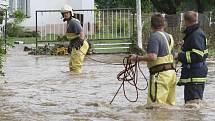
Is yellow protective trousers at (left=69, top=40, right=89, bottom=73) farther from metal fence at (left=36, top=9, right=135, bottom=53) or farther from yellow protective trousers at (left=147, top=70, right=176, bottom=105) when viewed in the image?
metal fence at (left=36, top=9, right=135, bottom=53)

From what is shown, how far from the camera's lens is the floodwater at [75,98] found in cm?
966

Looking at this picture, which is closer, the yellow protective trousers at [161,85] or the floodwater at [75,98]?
the floodwater at [75,98]

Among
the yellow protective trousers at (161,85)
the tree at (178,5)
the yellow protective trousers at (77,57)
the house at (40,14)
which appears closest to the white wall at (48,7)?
the house at (40,14)

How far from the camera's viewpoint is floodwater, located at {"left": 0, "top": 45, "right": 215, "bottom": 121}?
9664mm

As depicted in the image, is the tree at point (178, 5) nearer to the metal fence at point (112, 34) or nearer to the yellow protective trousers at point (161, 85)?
the metal fence at point (112, 34)

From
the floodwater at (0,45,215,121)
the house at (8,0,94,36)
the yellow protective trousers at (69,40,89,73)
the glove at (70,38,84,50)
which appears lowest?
the floodwater at (0,45,215,121)

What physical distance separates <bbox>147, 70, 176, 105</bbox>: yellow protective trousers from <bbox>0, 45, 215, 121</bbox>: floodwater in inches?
7.4

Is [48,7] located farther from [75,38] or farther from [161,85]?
[161,85]

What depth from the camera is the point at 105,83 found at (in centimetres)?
1445

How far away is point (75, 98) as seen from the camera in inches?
464

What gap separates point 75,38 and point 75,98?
4926 mm

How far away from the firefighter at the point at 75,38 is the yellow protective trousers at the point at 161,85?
659 cm

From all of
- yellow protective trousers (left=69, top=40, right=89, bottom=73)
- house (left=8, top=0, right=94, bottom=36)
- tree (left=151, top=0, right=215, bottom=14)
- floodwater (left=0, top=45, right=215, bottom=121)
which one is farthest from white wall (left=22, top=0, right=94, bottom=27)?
yellow protective trousers (left=69, top=40, right=89, bottom=73)

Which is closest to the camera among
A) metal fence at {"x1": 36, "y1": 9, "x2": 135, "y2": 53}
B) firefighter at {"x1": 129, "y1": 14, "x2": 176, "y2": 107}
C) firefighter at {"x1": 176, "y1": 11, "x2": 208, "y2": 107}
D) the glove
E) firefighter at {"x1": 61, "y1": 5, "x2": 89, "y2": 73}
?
firefighter at {"x1": 129, "y1": 14, "x2": 176, "y2": 107}
